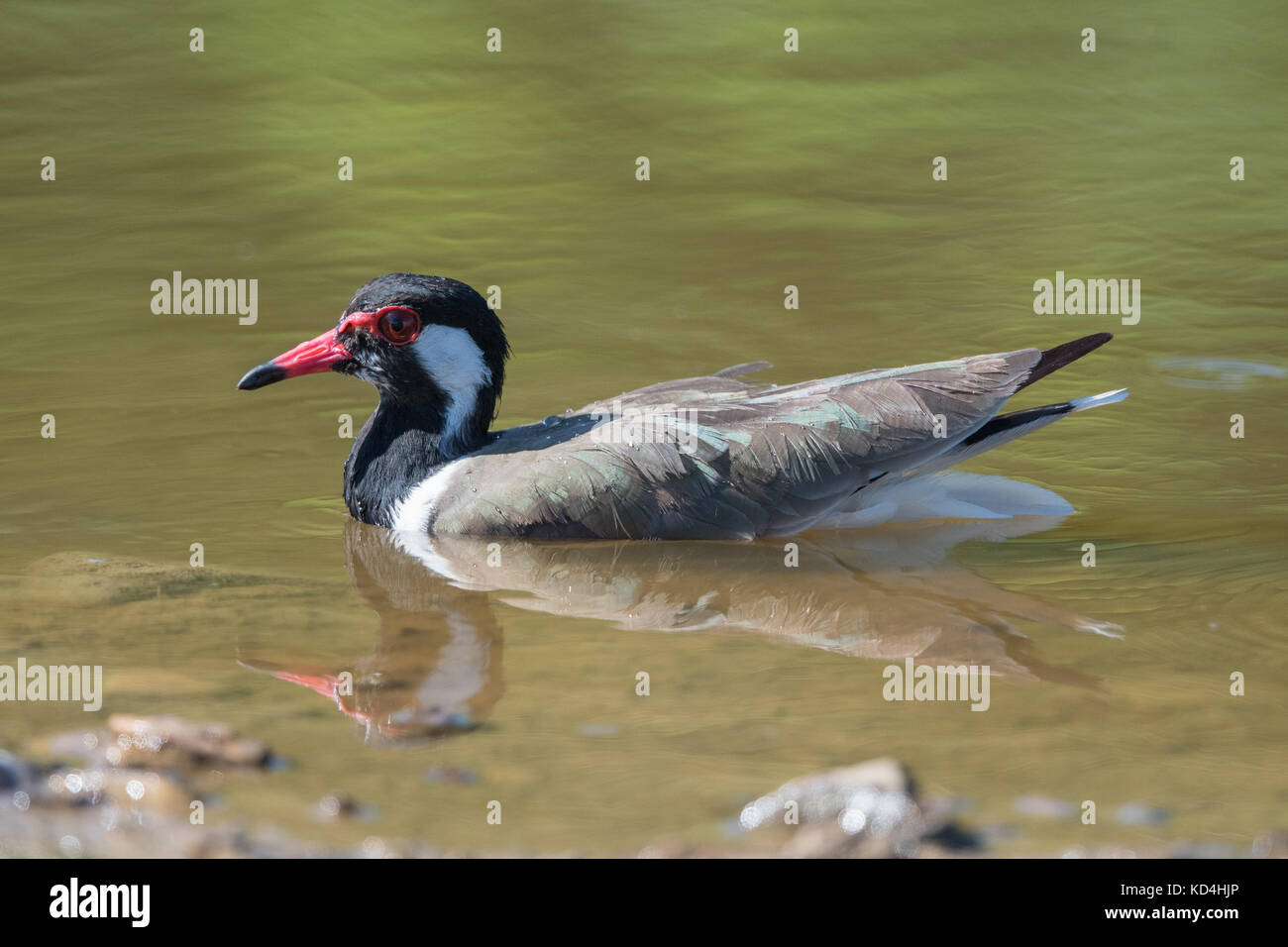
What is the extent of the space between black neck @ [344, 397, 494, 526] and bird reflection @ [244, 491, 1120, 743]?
0.16 metres

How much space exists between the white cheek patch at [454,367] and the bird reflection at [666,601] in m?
0.69

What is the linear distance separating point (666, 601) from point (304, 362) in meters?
2.33

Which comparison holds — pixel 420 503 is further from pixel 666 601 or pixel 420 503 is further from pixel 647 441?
pixel 666 601

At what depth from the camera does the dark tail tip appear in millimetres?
7707

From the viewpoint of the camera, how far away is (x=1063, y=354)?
25.7 feet

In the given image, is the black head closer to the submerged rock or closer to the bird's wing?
the bird's wing

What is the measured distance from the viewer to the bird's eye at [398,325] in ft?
26.9

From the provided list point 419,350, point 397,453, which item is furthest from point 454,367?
point 397,453

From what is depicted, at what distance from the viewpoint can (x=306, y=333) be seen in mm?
10781

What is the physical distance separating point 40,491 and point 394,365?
1.95 m

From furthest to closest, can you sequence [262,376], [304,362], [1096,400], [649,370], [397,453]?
[649,370] < [397,453] < [304,362] < [262,376] < [1096,400]

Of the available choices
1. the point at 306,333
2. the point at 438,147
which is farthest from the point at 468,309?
the point at 438,147

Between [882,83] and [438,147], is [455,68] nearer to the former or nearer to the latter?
[438,147]

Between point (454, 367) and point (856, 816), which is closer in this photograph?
point (856, 816)
